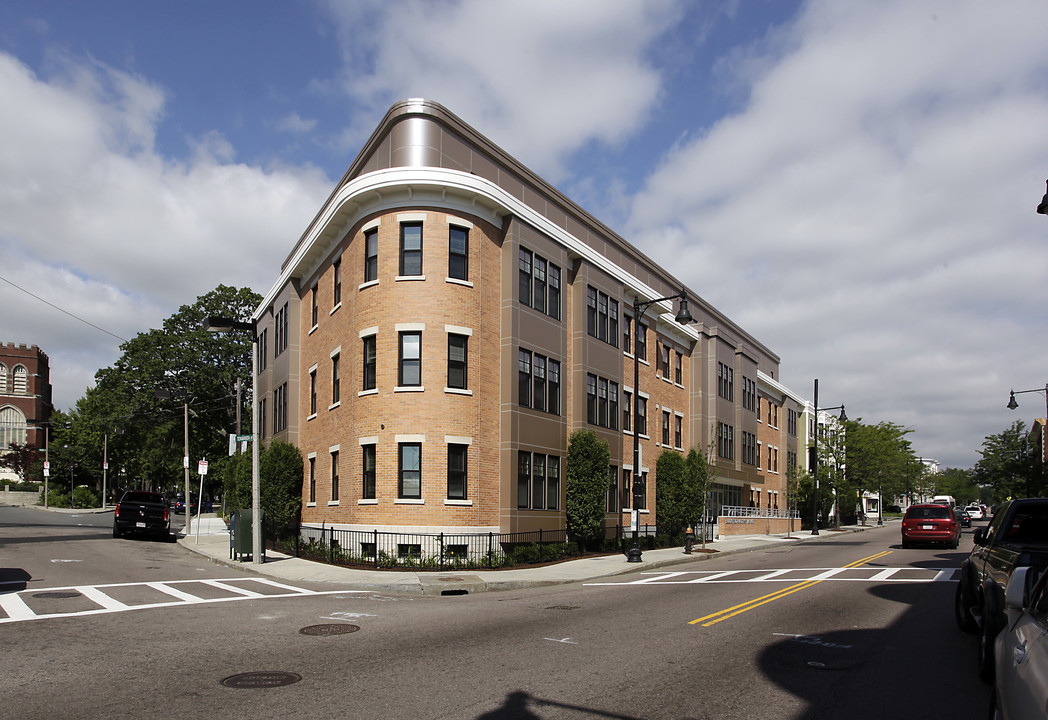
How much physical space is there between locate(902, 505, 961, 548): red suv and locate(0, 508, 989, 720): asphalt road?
1429 cm

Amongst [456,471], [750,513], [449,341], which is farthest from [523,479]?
[750,513]

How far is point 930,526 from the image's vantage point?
99.8ft

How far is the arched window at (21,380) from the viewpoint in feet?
291

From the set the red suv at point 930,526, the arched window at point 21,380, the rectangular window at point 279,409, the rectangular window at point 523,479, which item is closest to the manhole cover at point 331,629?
the rectangular window at point 523,479

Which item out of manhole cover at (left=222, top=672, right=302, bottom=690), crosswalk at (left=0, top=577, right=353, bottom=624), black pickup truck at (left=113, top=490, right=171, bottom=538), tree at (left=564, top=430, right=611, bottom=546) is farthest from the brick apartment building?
manhole cover at (left=222, top=672, right=302, bottom=690)

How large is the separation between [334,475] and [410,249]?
8.53 metres

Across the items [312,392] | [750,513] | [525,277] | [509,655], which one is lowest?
[750,513]

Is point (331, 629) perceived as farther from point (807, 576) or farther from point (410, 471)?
point (807, 576)

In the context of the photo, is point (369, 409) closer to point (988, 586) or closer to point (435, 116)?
point (435, 116)

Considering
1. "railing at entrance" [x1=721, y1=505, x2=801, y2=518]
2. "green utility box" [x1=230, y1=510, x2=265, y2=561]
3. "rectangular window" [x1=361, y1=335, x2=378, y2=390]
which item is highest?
"rectangular window" [x1=361, y1=335, x2=378, y2=390]

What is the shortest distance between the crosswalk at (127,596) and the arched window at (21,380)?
8405cm

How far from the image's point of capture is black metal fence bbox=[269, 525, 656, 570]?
2284cm

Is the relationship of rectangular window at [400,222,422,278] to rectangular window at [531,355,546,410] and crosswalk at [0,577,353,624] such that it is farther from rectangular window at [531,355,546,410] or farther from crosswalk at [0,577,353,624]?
crosswalk at [0,577,353,624]

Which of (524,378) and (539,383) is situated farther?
(539,383)
